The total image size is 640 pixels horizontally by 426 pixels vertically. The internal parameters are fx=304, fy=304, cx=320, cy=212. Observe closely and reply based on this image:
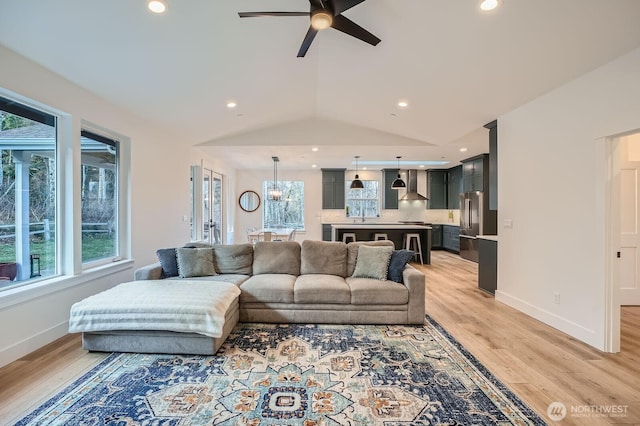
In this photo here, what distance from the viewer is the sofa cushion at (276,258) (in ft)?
13.2

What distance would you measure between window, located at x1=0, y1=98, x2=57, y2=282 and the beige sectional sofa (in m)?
0.88

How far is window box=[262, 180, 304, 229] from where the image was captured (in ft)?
31.6

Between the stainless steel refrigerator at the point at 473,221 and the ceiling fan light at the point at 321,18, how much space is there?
249 inches

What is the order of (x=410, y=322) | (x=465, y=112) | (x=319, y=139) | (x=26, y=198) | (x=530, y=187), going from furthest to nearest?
(x=319, y=139)
(x=465, y=112)
(x=530, y=187)
(x=410, y=322)
(x=26, y=198)

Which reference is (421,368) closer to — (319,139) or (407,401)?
(407,401)

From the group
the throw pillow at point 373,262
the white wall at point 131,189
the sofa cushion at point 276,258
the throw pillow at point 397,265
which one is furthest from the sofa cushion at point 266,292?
the white wall at point 131,189

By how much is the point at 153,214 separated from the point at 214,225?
3.07m

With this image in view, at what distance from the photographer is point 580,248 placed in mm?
3057

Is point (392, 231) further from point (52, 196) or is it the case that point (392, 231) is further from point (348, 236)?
point (52, 196)

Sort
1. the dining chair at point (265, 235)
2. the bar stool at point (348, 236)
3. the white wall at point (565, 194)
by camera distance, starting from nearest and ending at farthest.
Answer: the white wall at point (565, 194) → the dining chair at point (265, 235) → the bar stool at point (348, 236)

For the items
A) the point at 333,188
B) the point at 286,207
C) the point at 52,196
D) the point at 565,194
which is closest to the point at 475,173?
the point at 333,188

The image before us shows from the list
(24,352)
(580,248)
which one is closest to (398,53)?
(580,248)

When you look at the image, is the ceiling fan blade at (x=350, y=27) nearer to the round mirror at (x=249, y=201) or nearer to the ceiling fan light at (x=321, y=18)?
the ceiling fan light at (x=321, y=18)

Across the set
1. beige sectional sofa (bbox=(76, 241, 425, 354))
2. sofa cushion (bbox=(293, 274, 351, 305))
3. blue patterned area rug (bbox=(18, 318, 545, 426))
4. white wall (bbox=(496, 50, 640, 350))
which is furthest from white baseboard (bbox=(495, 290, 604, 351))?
sofa cushion (bbox=(293, 274, 351, 305))
